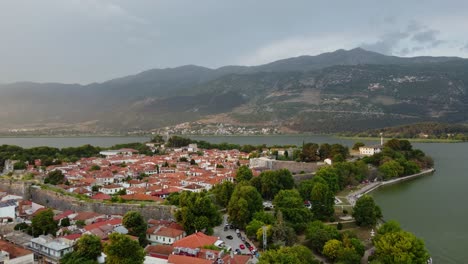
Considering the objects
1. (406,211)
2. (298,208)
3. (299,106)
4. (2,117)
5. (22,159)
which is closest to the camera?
(298,208)

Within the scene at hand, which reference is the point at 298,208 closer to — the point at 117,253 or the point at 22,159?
the point at 117,253

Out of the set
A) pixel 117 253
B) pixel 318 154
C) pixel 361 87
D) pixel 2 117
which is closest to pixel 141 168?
pixel 318 154

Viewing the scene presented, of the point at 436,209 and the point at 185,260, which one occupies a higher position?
the point at 185,260

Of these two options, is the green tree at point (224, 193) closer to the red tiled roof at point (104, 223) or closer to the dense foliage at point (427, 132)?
the red tiled roof at point (104, 223)

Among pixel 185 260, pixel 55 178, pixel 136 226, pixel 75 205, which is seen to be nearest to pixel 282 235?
pixel 185 260

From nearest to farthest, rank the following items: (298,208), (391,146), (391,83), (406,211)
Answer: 1. (298,208)
2. (406,211)
3. (391,146)
4. (391,83)

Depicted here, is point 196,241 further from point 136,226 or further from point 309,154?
point 309,154
